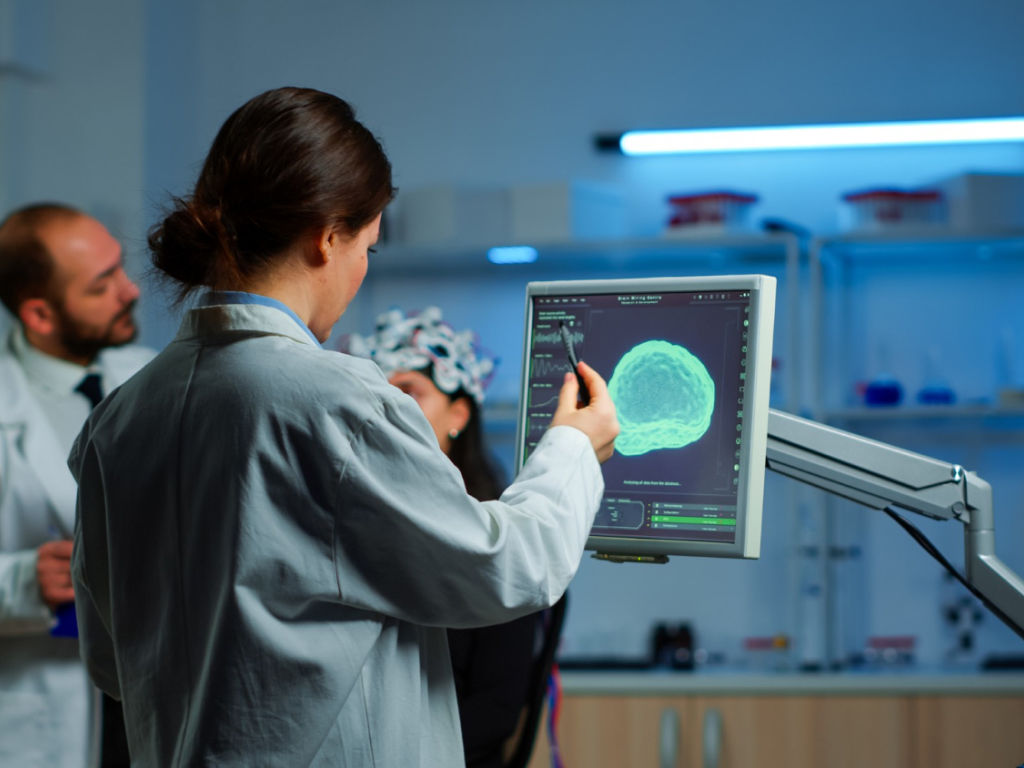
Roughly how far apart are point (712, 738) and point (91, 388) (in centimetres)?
182

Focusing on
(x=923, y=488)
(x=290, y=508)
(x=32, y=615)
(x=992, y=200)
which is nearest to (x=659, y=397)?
(x=923, y=488)

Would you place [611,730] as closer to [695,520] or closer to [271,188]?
[695,520]

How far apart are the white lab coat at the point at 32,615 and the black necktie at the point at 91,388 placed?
0.31 feet

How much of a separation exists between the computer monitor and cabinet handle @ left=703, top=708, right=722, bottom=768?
1.84 metres

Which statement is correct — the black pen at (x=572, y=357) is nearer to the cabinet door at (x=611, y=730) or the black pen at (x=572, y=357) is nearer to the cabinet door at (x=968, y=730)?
the cabinet door at (x=611, y=730)

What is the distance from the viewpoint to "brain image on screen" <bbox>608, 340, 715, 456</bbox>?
135cm

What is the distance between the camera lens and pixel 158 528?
1116 millimetres

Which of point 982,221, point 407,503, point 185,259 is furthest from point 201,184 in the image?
point 982,221

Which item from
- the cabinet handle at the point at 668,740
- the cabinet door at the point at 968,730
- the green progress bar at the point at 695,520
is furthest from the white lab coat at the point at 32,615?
the cabinet door at the point at 968,730

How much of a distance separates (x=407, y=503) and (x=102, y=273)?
52.0 inches

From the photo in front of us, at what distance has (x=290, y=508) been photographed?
106cm

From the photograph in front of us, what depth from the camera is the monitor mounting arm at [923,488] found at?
49.6 inches

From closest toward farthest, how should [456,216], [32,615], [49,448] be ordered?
1. [32,615]
2. [49,448]
3. [456,216]

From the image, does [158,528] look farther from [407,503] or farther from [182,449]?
[407,503]
